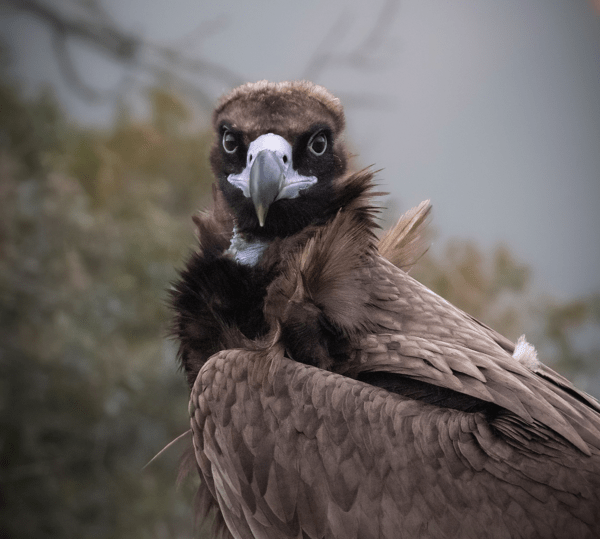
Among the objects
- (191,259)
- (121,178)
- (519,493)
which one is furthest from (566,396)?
(121,178)

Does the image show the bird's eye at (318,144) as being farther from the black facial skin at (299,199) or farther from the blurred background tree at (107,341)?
the blurred background tree at (107,341)

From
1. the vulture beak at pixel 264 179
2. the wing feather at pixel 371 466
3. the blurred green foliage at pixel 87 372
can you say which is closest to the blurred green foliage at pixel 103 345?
the blurred green foliage at pixel 87 372

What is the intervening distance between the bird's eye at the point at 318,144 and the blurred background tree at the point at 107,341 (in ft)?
7.98

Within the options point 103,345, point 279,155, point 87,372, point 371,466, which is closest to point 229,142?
point 279,155

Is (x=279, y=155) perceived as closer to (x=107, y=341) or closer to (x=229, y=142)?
(x=229, y=142)

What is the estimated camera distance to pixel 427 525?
94 cm

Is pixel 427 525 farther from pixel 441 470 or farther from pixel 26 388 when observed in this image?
pixel 26 388

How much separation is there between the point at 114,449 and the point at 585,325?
130 inches

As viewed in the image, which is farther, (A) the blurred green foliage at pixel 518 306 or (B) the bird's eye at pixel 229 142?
(A) the blurred green foliage at pixel 518 306

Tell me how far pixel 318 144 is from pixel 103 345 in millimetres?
3023

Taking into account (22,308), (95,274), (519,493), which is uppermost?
(519,493)

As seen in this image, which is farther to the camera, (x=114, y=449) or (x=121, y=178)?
(x=121, y=178)

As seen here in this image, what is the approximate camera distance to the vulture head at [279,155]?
3.86ft

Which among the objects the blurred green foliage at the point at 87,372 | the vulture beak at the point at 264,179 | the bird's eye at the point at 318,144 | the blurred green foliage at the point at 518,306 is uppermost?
the blurred green foliage at the point at 518,306
